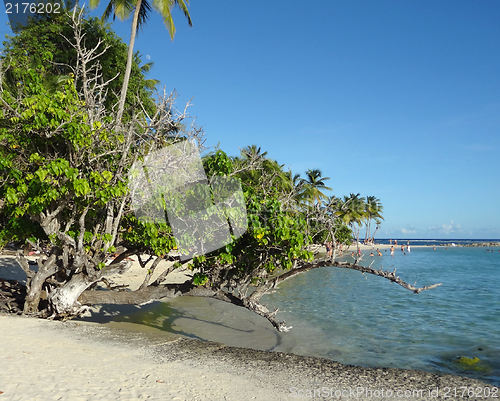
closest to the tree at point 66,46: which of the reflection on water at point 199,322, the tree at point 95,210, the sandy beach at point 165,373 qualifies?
the tree at point 95,210

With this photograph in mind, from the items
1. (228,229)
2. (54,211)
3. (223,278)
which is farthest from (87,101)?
(223,278)

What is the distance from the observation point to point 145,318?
1337cm

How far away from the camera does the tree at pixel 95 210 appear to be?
784cm

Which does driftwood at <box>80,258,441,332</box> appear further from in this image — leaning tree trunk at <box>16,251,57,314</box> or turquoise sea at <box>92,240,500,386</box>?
turquoise sea at <box>92,240,500,386</box>

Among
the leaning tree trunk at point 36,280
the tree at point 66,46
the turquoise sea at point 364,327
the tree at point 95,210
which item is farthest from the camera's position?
the tree at point 66,46

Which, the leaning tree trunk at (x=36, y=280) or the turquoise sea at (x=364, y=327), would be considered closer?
the leaning tree trunk at (x=36, y=280)

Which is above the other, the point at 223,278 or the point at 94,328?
the point at 223,278

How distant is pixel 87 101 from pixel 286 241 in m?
6.42

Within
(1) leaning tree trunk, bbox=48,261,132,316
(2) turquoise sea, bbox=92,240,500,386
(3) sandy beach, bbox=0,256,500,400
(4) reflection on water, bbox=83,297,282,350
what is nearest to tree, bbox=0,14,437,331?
(1) leaning tree trunk, bbox=48,261,132,316

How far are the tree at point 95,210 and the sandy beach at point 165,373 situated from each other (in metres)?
1.34

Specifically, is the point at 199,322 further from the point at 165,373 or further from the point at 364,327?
the point at 165,373

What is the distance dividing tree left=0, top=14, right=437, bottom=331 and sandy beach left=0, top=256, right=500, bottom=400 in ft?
4.40

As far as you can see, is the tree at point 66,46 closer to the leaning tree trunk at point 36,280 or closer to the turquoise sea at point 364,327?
the leaning tree trunk at point 36,280

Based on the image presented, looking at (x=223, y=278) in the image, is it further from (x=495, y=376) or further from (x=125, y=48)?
(x=125, y=48)
